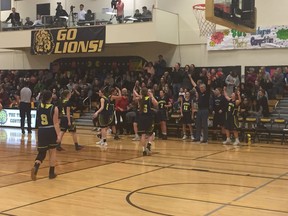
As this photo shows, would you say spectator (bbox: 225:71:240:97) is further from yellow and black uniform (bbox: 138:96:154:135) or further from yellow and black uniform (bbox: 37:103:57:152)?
yellow and black uniform (bbox: 37:103:57:152)

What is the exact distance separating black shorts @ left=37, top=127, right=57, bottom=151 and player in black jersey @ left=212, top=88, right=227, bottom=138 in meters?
8.30

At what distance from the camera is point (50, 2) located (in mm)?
27266

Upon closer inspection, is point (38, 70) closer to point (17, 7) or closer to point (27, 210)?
point (17, 7)

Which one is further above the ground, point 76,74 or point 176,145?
point 76,74

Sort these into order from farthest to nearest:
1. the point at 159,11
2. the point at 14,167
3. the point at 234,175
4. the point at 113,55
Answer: the point at 113,55 < the point at 159,11 < the point at 14,167 < the point at 234,175

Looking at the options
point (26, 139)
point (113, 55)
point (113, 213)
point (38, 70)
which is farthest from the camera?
point (38, 70)

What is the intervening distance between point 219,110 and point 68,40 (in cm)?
1059

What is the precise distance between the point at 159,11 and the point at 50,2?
29.9 feet

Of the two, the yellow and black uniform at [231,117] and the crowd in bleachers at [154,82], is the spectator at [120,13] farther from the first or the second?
the yellow and black uniform at [231,117]

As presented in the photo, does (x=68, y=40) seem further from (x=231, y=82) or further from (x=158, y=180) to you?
(x=158, y=180)

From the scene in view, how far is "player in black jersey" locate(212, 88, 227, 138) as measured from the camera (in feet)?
50.7

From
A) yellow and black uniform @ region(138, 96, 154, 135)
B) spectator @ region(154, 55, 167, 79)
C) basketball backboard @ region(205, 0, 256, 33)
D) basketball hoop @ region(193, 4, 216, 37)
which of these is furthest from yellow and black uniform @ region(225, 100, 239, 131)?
spectator @ region(154, 55, 167, 79)

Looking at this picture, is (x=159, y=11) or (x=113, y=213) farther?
(x=159, y=11)

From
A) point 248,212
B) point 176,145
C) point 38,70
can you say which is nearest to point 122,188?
point 248,212
